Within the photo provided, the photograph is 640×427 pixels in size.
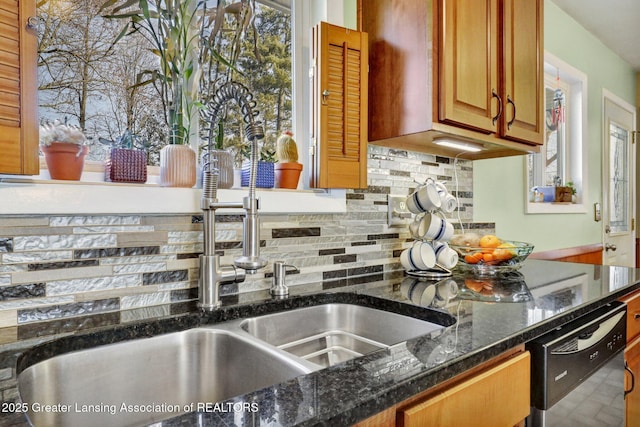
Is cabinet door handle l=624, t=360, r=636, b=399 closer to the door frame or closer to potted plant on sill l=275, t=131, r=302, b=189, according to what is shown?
potted plant on sill l=275, t=131, r=302, b=189

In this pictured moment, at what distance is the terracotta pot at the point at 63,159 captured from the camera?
0.87 metres

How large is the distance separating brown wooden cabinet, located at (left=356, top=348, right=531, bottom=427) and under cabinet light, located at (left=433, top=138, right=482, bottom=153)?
862mm

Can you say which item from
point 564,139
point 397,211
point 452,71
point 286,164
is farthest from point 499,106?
point 564,139

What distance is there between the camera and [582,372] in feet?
3.35

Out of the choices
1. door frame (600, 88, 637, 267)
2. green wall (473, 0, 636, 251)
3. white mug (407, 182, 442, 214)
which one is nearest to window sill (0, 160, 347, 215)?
white mug (407, 182, 442, 214)

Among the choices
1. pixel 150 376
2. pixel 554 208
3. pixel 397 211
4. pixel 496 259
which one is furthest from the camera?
pixel 554 208

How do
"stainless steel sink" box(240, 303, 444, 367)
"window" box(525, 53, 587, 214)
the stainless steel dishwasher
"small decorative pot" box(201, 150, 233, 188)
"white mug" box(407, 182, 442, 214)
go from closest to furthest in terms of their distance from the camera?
the stainless steel dishwasher → "stainless steel sink" box(240, 303, 444, 367) → "small decorative pot" box(201, 150, 233, 188) → "white mug" box(407, 182, 442, 214) → "window" box(525, 53, 587, 214)

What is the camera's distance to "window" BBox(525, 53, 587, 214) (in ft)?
9.21

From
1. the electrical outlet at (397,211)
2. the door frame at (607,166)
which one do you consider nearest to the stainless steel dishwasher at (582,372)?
the electrical outlet at (397,211)

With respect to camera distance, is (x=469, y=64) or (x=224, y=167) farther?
(x=469, y=64)

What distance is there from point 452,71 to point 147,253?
3.68 ft

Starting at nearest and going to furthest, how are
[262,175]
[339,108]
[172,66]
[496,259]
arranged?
[172,66]
[262,175]
[339,108]
[496,259]

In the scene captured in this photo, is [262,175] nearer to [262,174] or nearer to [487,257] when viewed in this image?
[262,174]

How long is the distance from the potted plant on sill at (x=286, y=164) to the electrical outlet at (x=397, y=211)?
46 centimetres
